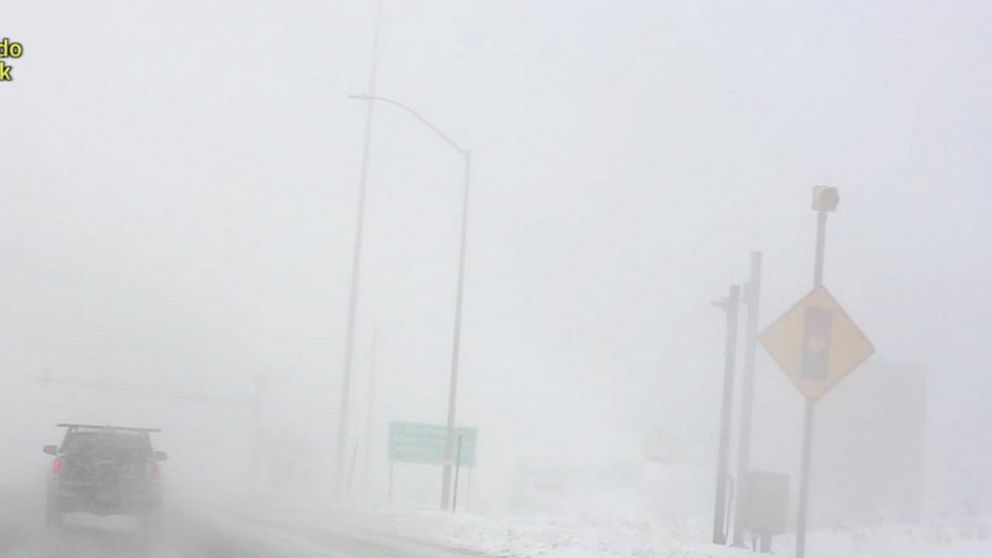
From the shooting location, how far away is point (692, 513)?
2135 inches

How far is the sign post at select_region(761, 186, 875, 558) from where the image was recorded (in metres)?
19.3

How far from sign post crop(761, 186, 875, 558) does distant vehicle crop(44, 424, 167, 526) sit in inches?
440

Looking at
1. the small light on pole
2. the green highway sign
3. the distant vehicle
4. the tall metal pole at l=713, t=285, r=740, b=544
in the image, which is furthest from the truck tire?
the green highway sign

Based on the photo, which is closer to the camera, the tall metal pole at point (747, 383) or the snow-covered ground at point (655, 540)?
the snow-covered ground at point (655, 540)

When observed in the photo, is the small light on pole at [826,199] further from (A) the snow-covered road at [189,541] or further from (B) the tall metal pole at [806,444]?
(A) the snow-covered road at [189,541]

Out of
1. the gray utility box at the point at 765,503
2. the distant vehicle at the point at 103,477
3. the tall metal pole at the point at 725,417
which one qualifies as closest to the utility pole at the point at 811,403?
the gray utility box at the point at 765,503

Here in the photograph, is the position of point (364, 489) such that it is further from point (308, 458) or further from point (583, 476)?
point (583, 476)

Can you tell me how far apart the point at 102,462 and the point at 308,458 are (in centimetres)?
4273

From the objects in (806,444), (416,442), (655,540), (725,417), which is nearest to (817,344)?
(806,444)

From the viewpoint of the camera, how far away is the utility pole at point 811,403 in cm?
1962

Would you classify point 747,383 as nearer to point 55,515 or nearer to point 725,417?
point 725,417

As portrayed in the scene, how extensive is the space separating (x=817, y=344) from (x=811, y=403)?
0.78 meters

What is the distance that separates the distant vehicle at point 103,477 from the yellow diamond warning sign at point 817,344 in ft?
36.8

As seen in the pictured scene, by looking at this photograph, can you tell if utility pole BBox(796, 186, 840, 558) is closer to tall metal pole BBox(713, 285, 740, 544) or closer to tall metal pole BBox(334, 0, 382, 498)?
tall metal pole BBox(713, 285, 740, 544)
